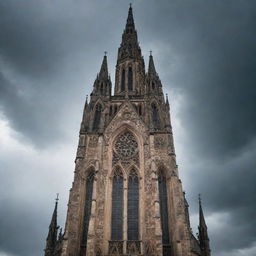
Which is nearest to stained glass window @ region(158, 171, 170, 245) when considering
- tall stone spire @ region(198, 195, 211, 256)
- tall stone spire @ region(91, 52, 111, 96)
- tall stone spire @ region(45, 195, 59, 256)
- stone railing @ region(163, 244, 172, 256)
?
stone railing @ region(163, 244, 172, 256)

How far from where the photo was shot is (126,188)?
24.2 meters

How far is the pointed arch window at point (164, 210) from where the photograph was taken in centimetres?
2220

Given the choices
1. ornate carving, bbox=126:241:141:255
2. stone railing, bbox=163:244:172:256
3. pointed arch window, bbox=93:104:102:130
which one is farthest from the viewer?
pointed arch window, bbox=93:104:102:130

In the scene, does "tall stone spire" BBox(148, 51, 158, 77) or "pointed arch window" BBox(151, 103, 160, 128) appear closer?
"pointed arch window" BBox(151, 103, 160, 128)

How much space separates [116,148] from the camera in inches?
1057

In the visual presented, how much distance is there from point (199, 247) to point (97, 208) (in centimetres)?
985

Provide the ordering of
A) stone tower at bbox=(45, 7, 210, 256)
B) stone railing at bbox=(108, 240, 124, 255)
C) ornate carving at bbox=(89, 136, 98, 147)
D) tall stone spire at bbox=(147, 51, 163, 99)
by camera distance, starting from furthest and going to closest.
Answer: tall stone spire at bbox=(147, 51, 163, 99)
ornate carving at bbox=(89, 136, 98, 147)
stone tower at bbox=(45, 7, 210, 256)
stone railing at bbox=(108, 240, 124, 255)

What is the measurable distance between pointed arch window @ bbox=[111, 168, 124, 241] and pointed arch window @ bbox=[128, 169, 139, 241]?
2.34 ft

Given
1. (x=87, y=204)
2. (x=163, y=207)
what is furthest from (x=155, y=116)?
(x=87, y=204)

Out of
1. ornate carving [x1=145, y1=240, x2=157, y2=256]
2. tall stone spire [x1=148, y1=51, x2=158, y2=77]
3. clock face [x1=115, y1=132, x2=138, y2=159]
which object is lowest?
ornate carving [x1=145, y1=240, x2=157, y2=256]

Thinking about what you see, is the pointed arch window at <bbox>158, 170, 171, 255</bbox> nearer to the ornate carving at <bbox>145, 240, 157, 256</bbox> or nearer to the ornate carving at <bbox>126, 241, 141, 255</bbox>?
the ornate carving at <bbox>145, 240, 157, 256</bbox>

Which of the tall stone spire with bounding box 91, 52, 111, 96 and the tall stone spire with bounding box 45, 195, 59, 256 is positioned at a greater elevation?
the tall stone spire with bounding box 91, 52, 111, 96

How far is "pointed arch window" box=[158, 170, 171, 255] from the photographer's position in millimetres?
22203

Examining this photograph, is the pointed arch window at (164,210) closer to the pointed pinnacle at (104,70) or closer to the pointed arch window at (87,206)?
the pointed arch window at (87,206)
